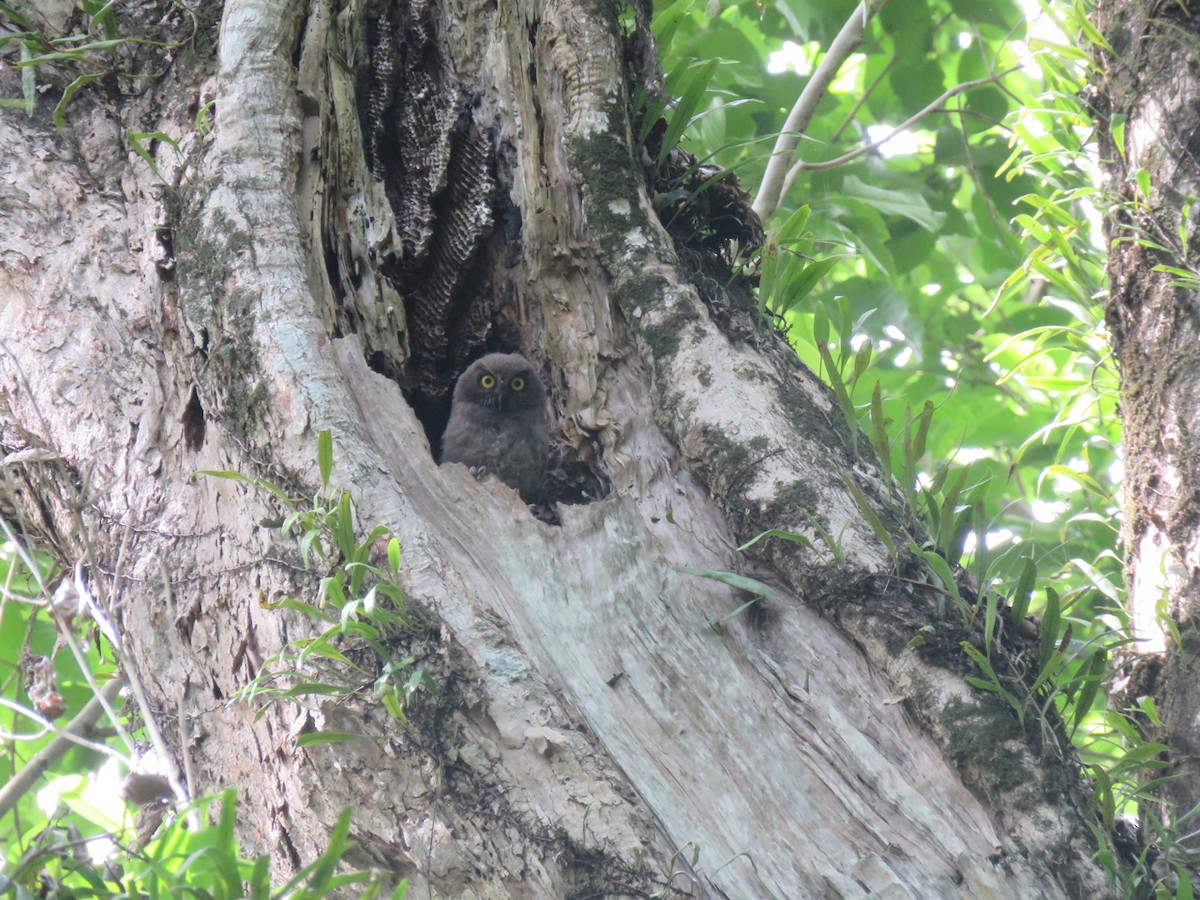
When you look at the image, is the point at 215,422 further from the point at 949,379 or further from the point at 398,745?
the point at 949,379

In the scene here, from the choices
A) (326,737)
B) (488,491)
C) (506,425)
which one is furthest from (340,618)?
(506,425)

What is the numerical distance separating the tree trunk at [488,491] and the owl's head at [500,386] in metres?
0.63

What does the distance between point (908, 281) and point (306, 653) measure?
15.3 ft

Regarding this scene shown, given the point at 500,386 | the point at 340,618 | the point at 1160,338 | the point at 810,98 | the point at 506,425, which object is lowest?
the point at 506,425

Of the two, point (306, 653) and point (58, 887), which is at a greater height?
point (306, 653)

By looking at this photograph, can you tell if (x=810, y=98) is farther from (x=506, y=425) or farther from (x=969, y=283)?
(x=969, y=283)

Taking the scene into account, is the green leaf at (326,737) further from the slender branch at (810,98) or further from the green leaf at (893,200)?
the green leaf at (893,200)

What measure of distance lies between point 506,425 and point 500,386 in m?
0.18

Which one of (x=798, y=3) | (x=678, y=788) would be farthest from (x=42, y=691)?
(x=798, y=3)

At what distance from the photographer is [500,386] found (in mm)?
4109

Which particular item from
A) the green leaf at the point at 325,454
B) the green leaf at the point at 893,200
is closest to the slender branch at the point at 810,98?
the green leaf at the point at 893,200

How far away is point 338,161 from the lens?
9.54 feet

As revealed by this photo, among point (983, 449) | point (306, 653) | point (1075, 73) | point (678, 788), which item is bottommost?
point (983, 449)

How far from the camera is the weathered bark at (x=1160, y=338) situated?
7.99ft
